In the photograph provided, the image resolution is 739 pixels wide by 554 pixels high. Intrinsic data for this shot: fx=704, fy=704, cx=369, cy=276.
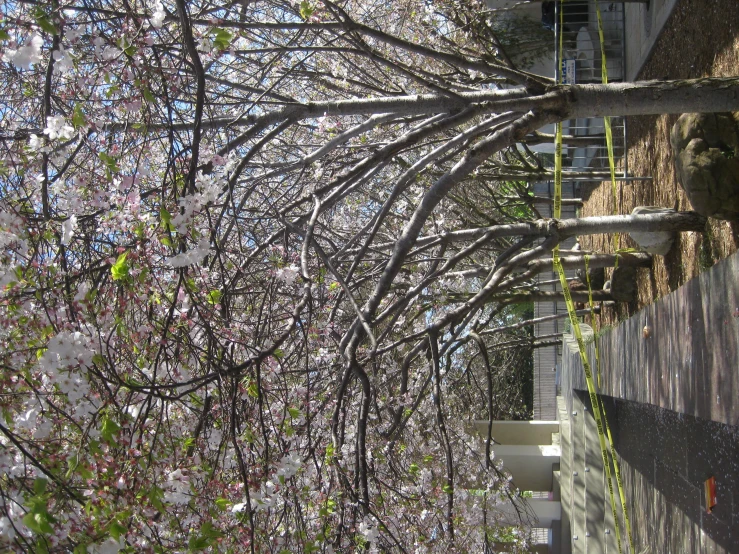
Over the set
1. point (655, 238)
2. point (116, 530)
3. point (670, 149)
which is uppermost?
point (670, 149)

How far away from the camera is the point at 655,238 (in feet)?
20.0

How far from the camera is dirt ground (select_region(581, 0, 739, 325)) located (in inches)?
206

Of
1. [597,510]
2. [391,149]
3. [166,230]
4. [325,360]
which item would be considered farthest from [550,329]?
[166,230]

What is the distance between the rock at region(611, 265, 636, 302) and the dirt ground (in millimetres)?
106

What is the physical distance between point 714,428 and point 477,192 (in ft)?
17.9

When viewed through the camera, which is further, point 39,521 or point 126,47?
point 126,47

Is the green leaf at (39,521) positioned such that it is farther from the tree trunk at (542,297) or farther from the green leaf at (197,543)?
the tree trunk at (542,297)

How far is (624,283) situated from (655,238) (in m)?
1.49

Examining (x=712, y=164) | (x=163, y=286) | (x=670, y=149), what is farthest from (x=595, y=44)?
(x=163, y=286)

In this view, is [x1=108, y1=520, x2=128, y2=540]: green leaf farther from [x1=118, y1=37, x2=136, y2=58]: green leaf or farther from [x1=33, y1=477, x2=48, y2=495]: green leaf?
[x1=118, y1=37, x2=136, y2=58]: green leaf

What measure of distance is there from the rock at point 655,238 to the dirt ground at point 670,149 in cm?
8

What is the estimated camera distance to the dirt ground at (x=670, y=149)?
5.22m

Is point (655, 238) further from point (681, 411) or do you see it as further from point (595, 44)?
point (595, 44)

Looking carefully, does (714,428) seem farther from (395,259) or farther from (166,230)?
(166,230)
